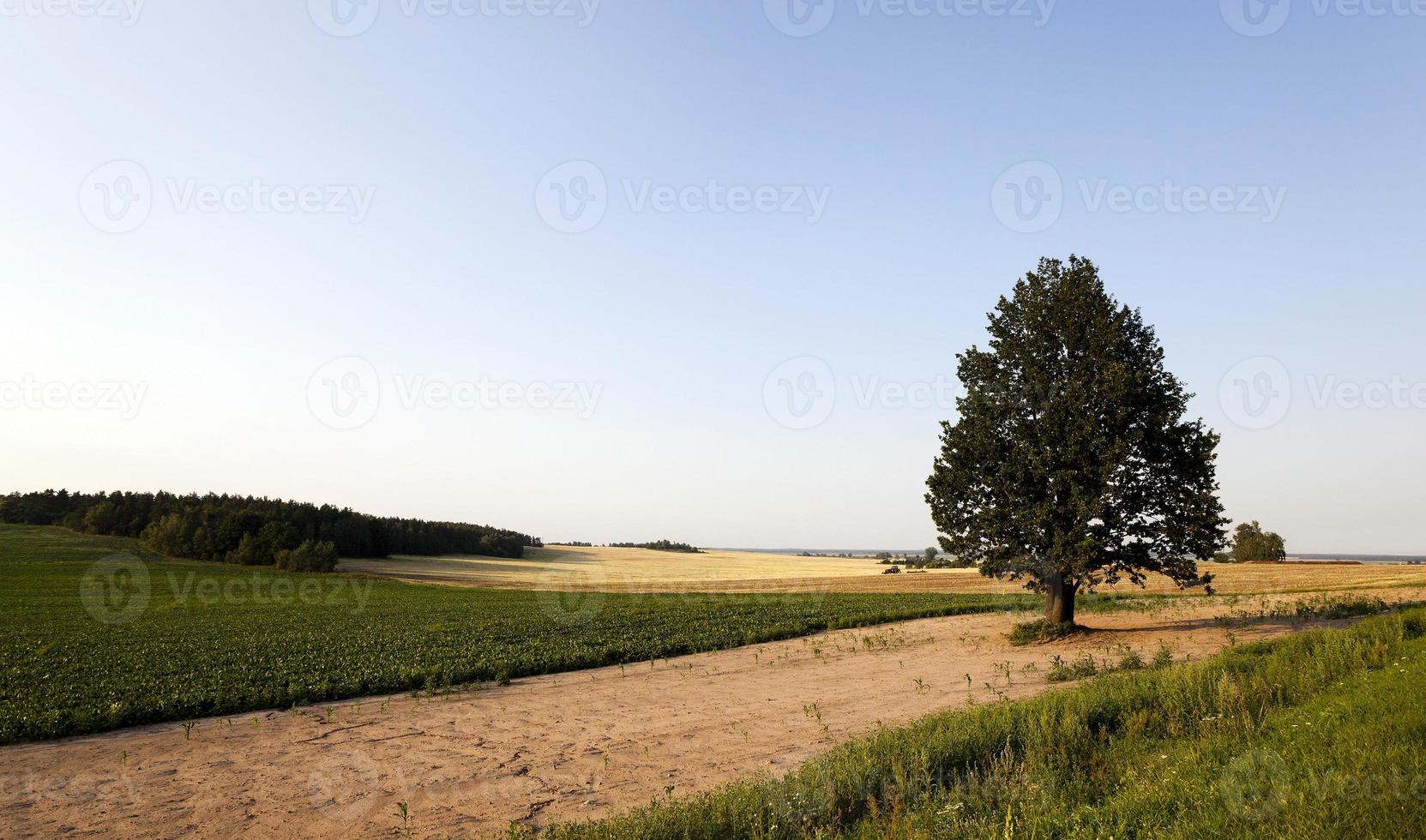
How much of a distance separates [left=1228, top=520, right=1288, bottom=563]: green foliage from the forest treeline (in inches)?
4640

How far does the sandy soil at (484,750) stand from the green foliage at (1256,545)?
286 ft

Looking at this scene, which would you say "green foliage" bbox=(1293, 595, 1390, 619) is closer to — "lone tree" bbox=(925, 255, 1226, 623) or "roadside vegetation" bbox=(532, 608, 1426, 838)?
"lone tree" bbox=(925, 255, 1226, 623)

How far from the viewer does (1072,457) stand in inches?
953

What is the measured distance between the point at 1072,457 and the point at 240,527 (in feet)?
309

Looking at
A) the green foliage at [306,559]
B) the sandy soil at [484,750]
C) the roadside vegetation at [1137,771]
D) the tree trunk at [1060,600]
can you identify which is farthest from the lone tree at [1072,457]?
the green foliage at [306,559]

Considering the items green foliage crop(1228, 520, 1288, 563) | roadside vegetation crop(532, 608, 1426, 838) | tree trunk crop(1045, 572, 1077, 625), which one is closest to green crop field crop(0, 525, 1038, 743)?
tree trunk crop(1045, 572, 1077, 625)

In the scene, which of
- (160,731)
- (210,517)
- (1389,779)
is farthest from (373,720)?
(210,517)

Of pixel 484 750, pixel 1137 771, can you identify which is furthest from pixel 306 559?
pixel 1137 771

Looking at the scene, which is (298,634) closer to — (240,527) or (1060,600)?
(1060,600)

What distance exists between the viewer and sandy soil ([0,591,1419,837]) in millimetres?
10734

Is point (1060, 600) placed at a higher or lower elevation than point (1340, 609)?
higher

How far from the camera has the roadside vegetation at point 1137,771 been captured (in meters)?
6.71

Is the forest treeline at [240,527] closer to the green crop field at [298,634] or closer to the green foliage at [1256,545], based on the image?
the green crop field at [298,634]

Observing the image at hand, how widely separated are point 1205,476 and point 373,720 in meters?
27.1
